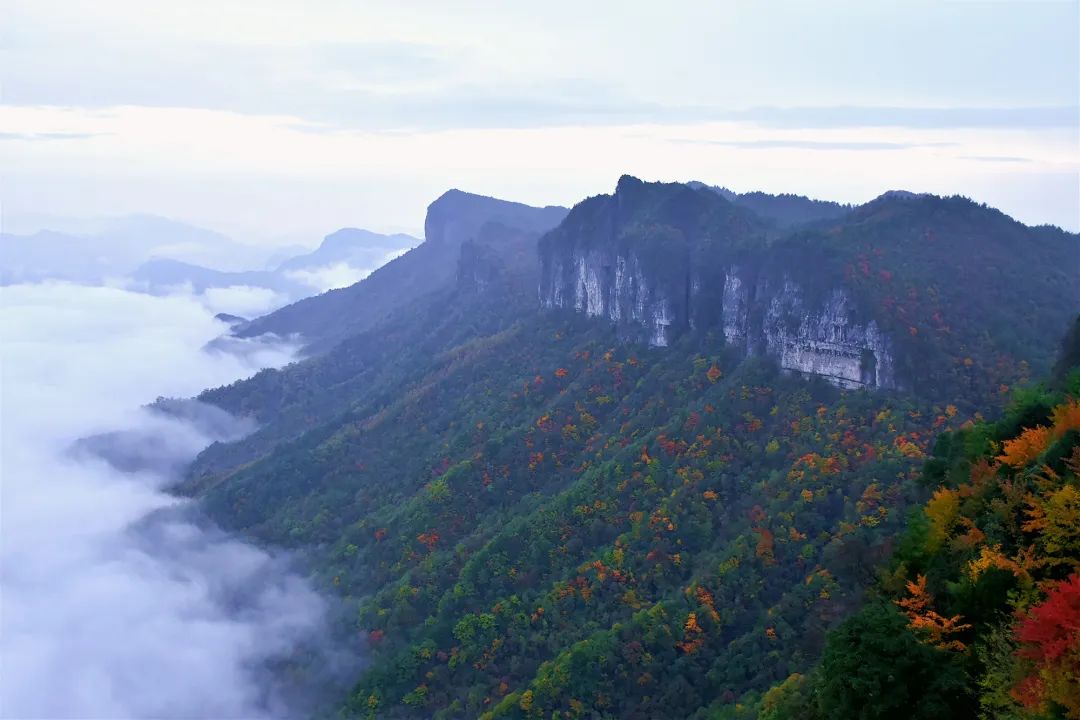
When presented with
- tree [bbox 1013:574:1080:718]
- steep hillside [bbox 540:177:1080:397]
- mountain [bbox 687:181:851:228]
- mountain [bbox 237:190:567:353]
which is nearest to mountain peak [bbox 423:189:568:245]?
mountain [bbox 237:190:567:353]

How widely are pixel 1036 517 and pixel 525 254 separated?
128 m

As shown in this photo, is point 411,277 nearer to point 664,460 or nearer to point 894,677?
point 664,460

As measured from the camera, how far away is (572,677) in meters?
47.1

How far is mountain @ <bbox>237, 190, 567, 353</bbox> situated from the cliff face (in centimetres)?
6969

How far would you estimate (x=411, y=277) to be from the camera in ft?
604

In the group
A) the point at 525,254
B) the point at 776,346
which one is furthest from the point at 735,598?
the point at 525,254

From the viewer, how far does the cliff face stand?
64125 mm

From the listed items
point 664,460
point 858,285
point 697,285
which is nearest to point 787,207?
point 697,285

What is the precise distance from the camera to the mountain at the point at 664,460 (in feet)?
156

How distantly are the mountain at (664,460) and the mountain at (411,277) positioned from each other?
71271mm

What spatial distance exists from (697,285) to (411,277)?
11414 centimetres

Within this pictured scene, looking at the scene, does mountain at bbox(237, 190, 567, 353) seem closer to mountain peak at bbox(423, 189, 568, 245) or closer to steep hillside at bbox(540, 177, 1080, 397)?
mountain peak at bbox(423, 189, 568, 245)

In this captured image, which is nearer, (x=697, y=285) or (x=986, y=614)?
(x=986, y=614)

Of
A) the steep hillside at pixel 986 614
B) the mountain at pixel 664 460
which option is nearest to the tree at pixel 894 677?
the steep hillside at pixel 986 614
